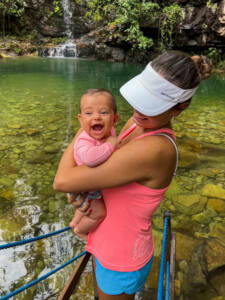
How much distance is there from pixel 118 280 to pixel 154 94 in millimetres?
753

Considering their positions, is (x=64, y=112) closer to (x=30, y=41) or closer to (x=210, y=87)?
(x=210, y=87)

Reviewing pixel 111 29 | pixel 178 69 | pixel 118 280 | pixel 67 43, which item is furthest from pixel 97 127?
pixel 67 43

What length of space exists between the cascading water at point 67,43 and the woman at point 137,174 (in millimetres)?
17417

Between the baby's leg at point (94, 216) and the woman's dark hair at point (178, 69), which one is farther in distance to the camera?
the baby's leg at point (94, 216)

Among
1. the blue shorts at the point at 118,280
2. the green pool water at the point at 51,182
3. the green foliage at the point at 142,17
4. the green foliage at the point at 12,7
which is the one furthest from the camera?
the green foliage at the point at 12,7

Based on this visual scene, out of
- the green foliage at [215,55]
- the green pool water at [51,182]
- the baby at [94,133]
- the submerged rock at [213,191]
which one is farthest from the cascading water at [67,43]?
the baby at [94,133]

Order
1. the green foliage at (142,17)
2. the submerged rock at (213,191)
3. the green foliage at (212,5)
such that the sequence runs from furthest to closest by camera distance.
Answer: the green foliage at (142,17) < the green foliage at (212,5) < the submerged rock at (213,191)

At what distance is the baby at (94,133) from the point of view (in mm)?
1054

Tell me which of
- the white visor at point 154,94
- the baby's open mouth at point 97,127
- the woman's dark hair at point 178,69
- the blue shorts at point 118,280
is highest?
the woman's dark hair at point 178,69

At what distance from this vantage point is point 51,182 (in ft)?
11.3

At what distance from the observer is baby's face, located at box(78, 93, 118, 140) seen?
1.11 metres

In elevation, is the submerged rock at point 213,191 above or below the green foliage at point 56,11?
below

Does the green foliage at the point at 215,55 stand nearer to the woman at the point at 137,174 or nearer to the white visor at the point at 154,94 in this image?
the woman at the point at 137,174

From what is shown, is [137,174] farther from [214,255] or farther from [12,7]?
[12,7]
